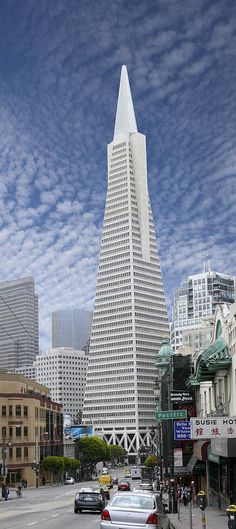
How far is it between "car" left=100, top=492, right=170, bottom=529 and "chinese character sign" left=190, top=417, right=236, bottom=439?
15456 millimetres

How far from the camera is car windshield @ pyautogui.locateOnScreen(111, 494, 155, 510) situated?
832 inches

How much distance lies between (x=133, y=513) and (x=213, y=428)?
57.6 feet

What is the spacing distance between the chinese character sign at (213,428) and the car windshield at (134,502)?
51.4ft

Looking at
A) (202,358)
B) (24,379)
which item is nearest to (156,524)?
(202,358)

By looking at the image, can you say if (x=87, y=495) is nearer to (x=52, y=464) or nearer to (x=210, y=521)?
(x=210, y=521)

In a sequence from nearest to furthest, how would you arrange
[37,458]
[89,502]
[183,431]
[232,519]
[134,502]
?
[134,502] → [232,519] → [183,431] → [89,502] → [37,458]

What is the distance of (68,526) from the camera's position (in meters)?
35.1

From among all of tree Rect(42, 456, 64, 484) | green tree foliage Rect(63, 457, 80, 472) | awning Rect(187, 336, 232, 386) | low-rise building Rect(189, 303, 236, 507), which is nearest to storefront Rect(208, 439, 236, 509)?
low-rise building Rect(189, 303, 236, 507)

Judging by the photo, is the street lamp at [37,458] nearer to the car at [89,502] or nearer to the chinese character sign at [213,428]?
the car at [89,502]

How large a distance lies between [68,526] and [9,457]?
83.1 metres

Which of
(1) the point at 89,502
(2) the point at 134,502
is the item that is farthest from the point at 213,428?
(2) the point at 134,502

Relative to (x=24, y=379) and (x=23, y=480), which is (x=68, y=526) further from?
(x=24, y=379)

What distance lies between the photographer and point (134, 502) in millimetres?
21391

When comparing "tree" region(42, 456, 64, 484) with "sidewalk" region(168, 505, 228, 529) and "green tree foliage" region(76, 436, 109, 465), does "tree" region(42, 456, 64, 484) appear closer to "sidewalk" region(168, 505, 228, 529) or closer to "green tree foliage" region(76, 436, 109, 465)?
"green tree foliage" region(76, 436, 109, 465)
